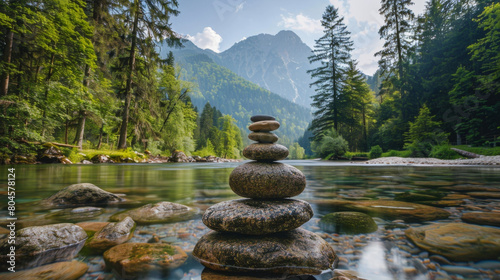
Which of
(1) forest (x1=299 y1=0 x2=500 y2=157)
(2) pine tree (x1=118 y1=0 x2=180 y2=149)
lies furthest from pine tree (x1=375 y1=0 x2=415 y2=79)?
(2) pine tree (x1=118 y1=0 x2=180 y2=149)

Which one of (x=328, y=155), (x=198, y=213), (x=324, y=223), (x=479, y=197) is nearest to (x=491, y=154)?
(x=328, y=155)

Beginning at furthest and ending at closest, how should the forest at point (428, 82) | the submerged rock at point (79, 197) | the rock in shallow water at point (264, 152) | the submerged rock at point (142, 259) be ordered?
the forest at point (428, 82) < the submerged rock at point (79, 197) < the rock in shallow water at point (264, 152) < the submerged rock at point (142, 259)

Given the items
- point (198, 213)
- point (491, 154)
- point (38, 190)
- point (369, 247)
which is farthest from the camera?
point (491, 154)

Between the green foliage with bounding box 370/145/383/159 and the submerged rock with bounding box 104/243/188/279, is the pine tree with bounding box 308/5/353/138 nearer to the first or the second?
the green foliage with bounding box 370/145/383/159

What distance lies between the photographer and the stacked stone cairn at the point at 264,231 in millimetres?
2100

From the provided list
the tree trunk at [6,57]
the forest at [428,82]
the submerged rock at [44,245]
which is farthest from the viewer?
the forest at [428,82]

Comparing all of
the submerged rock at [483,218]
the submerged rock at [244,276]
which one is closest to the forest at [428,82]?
the submerged rock at [483,218]

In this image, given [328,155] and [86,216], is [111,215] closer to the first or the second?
[86,216]

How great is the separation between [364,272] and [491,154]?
24.1 metres

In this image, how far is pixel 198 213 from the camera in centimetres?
390

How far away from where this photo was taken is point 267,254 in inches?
84.7

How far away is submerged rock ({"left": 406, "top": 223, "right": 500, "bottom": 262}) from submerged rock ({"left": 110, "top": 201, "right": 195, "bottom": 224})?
3293 mm

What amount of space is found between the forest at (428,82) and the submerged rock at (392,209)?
21.5 metres

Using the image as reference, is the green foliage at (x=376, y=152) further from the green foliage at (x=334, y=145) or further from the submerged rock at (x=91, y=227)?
the submerged rock at (x=91, y=227)
